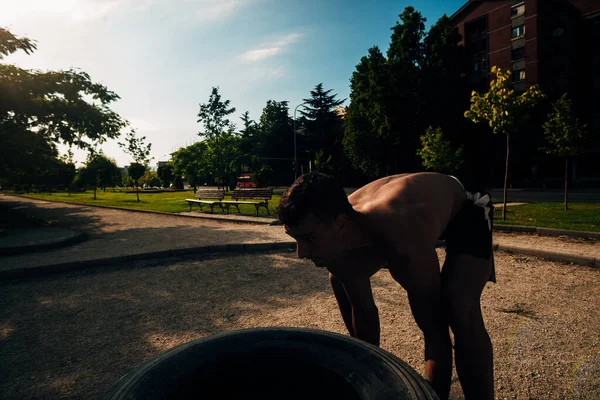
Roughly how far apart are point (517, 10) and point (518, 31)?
2045 millimetres

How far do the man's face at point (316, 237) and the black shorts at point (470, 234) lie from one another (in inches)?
28.0

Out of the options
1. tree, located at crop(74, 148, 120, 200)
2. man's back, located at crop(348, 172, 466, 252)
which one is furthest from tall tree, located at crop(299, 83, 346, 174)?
man's back, located at crop(348, 172, 466, 252)

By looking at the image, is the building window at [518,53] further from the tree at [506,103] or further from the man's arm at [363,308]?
the man's arm at [363,308]

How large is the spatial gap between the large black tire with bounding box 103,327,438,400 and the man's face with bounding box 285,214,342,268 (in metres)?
0.42

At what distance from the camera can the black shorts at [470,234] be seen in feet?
5.89

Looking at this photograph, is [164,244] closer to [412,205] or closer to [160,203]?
[412,205]

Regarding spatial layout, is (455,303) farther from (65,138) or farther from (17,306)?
(65,138)

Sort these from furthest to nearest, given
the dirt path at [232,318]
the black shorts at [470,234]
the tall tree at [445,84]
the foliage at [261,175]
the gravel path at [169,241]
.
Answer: the foliage at [261,175], the tall tree at [445,84], the gravel path at [169,241], the dirt path at [232,318], the black shorts at [470,234]

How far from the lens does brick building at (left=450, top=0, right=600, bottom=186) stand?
31406mm

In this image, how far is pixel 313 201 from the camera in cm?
146

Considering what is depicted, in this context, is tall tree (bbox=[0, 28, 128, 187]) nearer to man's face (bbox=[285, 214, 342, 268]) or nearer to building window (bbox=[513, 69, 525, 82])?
man's face (bbox=[285, 214, 342, 268])

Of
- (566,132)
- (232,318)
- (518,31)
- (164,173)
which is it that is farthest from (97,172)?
(518,31)

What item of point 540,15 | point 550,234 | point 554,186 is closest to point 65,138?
point 550,234

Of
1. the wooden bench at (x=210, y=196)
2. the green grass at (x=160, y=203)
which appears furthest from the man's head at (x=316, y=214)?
the wooden bench at (x=210, y=196)
